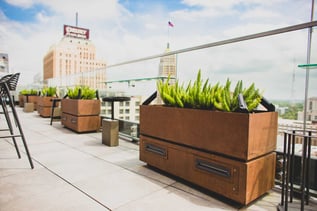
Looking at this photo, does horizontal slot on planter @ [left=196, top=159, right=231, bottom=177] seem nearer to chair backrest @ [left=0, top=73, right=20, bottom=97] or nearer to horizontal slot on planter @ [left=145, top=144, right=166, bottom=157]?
horizontal slot on planter @ [left=145, top=144, right=166, bottom=157]

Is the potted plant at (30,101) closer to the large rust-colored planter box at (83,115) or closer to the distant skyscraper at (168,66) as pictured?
the large rust-colored planter box at (83,115)

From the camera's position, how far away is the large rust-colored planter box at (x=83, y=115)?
409 cm

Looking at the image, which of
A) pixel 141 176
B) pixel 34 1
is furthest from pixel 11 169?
pixel 34 1

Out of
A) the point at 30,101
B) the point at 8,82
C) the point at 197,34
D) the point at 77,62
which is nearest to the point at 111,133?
the point at 8,82

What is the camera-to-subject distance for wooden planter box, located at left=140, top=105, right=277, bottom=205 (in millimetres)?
1449

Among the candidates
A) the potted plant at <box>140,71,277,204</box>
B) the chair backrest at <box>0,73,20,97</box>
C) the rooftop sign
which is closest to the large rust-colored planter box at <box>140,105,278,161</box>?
the potted plant at <box>140,71,277,204</box>

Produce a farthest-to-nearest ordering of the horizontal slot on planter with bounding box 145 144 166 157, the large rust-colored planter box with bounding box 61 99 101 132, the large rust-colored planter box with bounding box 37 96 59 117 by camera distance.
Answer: the large rust-colored planter box with bounding box 37 96 59 117
the large rust-colored planter box with bounding box 61 99 101 132
the horizontal slot on planter with bounding box 145 144 166 157

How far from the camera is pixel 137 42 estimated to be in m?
8.55

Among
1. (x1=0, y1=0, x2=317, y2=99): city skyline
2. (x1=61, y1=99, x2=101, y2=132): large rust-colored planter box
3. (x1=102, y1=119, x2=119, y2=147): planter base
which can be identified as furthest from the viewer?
(x1=61, y1=99, x2=101, y2=132): large rust-colored planter box

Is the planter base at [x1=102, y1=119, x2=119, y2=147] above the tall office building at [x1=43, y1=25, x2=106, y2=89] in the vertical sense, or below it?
below

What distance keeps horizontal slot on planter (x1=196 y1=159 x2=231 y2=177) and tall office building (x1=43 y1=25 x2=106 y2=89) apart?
3.88 metres

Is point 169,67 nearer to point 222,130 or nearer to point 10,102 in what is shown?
point 222,130

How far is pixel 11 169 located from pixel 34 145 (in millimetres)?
1120

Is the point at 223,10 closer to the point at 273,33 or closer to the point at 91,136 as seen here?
the point at 273,33
